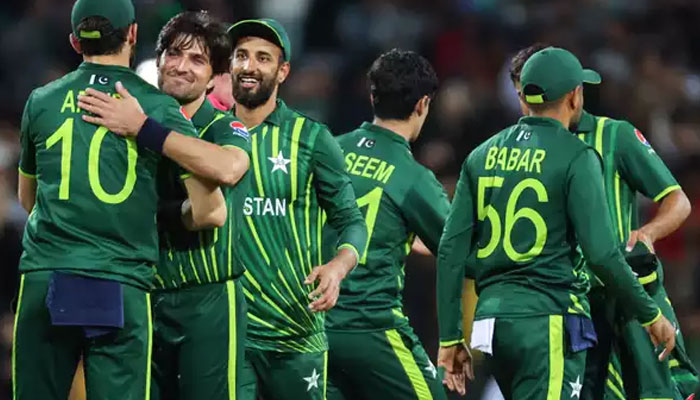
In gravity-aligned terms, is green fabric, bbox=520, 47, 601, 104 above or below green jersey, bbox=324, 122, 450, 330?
above

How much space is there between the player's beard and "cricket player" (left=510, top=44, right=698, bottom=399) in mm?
1349

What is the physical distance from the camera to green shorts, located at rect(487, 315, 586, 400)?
6.89 meters

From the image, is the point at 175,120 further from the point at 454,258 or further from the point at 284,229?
the point at 454,258

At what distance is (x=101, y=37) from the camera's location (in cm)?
610

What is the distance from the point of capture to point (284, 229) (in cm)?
709

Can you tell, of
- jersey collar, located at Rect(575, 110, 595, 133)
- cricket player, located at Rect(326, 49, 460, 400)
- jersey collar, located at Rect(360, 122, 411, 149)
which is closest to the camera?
cricket player, located at Rect(326, 49, 460, 400)

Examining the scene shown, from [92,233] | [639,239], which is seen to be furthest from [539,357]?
[92,233]

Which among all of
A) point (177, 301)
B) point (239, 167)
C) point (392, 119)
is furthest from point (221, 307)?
point (392, 119)

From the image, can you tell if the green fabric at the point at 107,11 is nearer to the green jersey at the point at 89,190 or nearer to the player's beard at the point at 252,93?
the green jersey at the point at 89,190

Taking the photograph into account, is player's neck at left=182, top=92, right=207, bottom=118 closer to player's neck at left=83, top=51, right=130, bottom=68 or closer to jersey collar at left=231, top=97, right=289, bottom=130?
jersey collar at left=231, top=97, right=289, bottom=130

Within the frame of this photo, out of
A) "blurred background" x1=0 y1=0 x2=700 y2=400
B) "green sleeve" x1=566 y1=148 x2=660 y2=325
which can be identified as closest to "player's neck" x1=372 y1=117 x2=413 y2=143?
"green sleeve" x1=566 y1=148 x2=660 y2=325

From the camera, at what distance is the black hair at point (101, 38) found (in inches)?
239

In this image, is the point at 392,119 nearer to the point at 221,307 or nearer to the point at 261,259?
the point at 261,259

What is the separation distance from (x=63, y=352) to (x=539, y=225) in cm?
226
